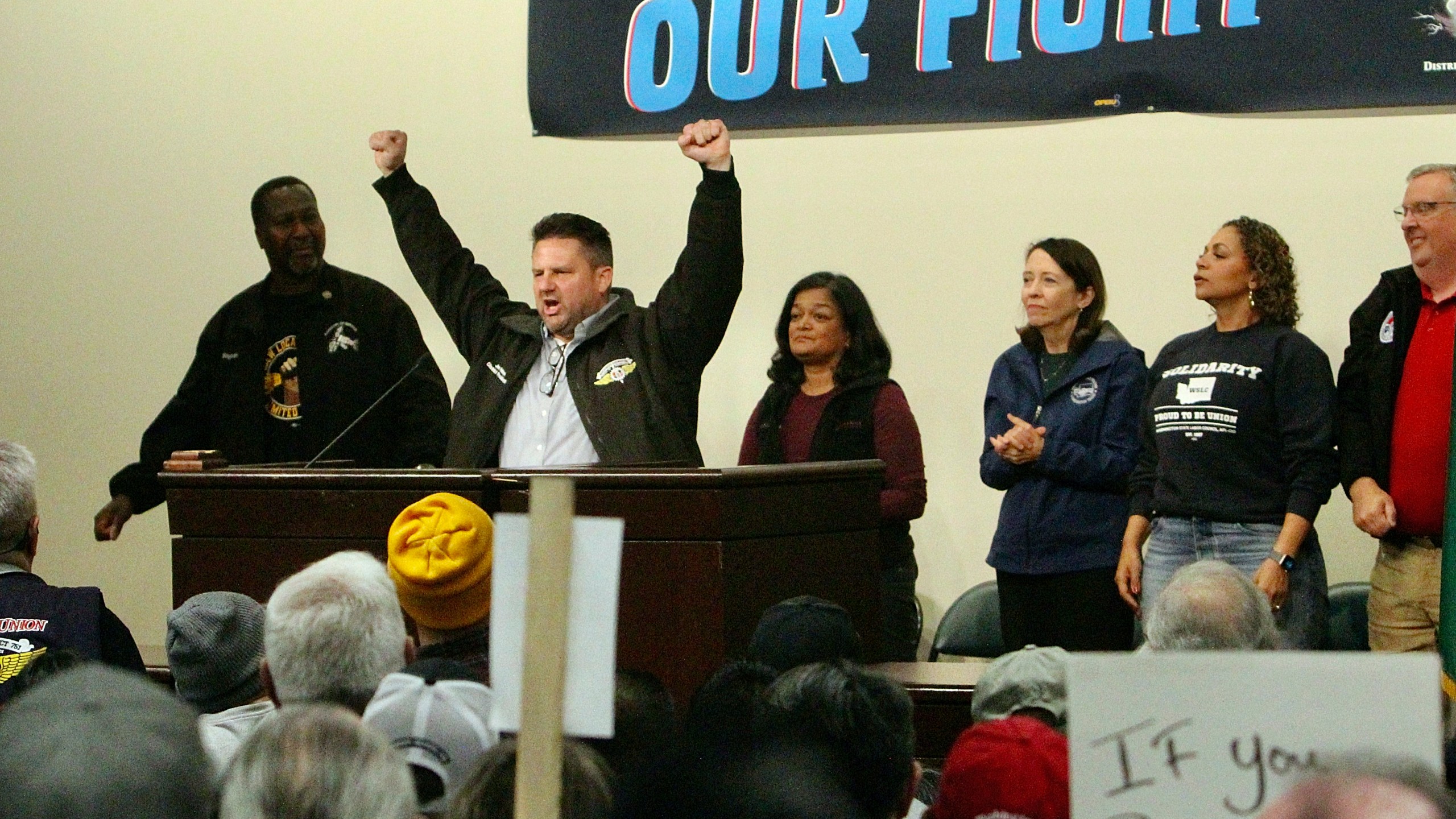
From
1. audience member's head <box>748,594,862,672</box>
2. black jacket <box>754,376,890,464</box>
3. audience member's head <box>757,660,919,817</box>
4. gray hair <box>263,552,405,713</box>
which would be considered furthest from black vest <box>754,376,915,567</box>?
audience member's head <box>757,660,919,817</box>

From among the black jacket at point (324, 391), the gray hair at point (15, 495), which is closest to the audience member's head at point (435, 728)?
the gray hair at point (15, 495)

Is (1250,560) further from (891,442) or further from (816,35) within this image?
(816,35)

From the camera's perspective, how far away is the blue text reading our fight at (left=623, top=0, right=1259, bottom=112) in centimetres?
440

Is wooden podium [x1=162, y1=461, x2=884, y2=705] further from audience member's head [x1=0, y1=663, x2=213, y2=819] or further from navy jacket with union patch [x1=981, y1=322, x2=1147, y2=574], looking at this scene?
audience member's head [x1=0, y1=663, x2=213, y2=819]

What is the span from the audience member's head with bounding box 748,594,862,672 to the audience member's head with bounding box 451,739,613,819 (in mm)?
1066

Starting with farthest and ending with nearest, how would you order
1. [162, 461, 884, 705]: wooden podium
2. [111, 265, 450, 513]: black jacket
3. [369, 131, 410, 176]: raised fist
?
1. [111, 265, 450, 513]: black jacket
2. [369, 131, 410, 176]: raised fist
3. [162, 461, 884, 705]: wooden podium

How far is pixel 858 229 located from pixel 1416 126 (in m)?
1.56

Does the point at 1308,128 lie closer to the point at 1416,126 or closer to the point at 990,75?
the point at 1416,126

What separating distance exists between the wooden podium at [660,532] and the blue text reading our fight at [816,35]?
1.86 m

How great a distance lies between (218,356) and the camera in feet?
14.9

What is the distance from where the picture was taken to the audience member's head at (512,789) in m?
1.15

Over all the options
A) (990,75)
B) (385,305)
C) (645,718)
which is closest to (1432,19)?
(990,75)

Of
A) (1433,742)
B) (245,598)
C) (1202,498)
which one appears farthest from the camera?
(1202,498)

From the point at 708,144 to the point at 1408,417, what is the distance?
1597mm
